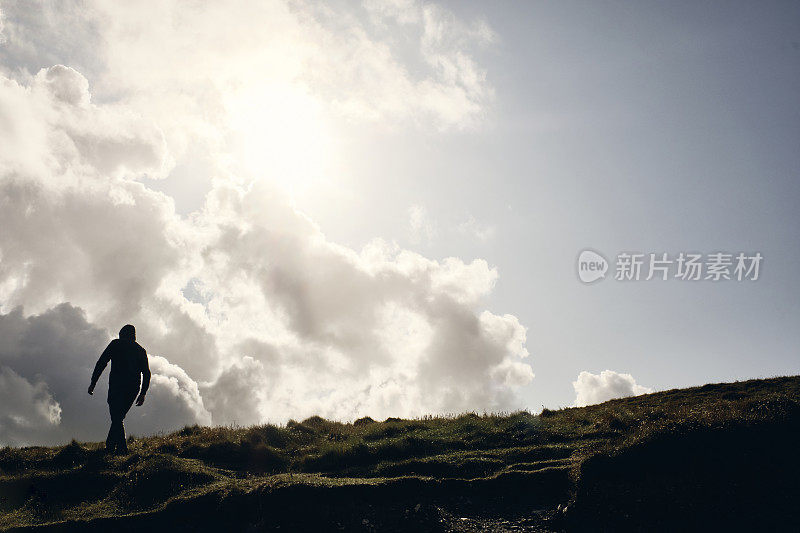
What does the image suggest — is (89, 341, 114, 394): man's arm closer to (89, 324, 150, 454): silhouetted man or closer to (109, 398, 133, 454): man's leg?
(89, 324, 150, 454): silhouetted man

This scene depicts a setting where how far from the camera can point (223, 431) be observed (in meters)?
15.1

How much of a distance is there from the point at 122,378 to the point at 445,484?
31.0ft

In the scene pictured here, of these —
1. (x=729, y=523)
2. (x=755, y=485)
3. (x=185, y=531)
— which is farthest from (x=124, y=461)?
(x=755, y=485)

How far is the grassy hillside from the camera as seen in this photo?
28.0 feet

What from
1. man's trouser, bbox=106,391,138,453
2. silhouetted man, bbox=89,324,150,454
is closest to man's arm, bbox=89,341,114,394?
silhouetted man, bbox=89,324,150,454

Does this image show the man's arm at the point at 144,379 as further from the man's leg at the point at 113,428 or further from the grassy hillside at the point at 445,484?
the grassy hillside at the point at 445,484

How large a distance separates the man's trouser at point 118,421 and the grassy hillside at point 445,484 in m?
0.42

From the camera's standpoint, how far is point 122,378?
1355 cm

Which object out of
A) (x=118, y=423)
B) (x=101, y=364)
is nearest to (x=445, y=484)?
(x=118, y=423)

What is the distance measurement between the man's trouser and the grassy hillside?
42cm

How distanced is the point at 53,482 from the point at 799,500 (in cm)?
1488

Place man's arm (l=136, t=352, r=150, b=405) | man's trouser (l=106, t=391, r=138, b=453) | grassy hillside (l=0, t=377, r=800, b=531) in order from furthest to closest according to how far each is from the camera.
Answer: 1. man's arm (l=136, t=352, r=150, b=405)
2. man's trouser (l=106, t=391, r=138, b=453)
3. grassy hillside (l=0, t=377, r=800, b=531)

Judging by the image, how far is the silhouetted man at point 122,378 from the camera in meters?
13.2

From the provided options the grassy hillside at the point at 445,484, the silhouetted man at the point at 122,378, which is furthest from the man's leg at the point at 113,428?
the grassy hillside at the point at 445,484
